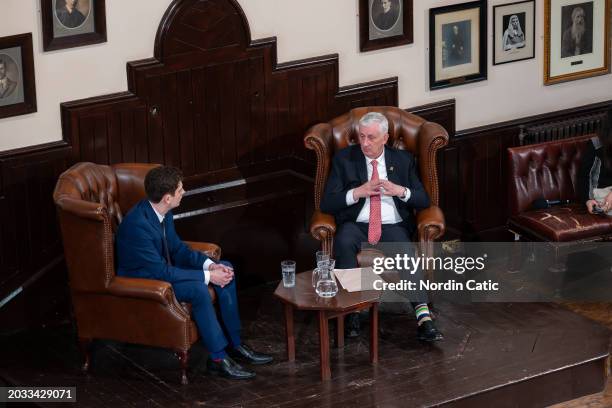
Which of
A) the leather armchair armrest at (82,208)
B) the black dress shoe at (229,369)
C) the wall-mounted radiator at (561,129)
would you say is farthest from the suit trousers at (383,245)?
the wall-mounted radiator at (561,129)

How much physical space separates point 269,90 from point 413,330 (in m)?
1.63

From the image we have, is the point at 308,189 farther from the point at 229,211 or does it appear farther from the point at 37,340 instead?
the point at 37,340

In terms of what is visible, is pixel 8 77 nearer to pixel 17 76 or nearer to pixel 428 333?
pixel 17 76

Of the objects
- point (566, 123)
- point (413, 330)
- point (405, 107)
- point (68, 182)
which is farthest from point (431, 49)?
point (68, 182)

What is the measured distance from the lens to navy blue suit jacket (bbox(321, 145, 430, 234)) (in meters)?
7.42

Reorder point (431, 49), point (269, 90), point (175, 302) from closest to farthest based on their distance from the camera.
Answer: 1. point (175, 302)
2. point (269, 90)
3. point (431, 49)

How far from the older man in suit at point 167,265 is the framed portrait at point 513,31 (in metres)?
2.66

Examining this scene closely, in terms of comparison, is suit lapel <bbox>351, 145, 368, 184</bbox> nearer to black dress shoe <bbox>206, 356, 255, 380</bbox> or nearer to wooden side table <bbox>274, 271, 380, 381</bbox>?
wooden side table <bbox>274, 271, 380, 381</bbox>

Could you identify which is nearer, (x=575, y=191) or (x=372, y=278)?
(x=372, y=278)

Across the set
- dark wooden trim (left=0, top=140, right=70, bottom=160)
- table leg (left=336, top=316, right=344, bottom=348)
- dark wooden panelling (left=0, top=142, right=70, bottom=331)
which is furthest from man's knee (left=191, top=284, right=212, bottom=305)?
dark wooden trim (left=0, top=140, right=70, bottom=160)

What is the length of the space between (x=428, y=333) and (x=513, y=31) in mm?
2364

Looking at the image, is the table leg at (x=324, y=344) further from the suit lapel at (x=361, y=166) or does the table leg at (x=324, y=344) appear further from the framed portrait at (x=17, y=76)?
the framed portrait at (x=17, y=76)

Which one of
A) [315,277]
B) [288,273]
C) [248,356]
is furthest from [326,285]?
[248,356]

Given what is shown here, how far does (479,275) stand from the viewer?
824 centimetres
